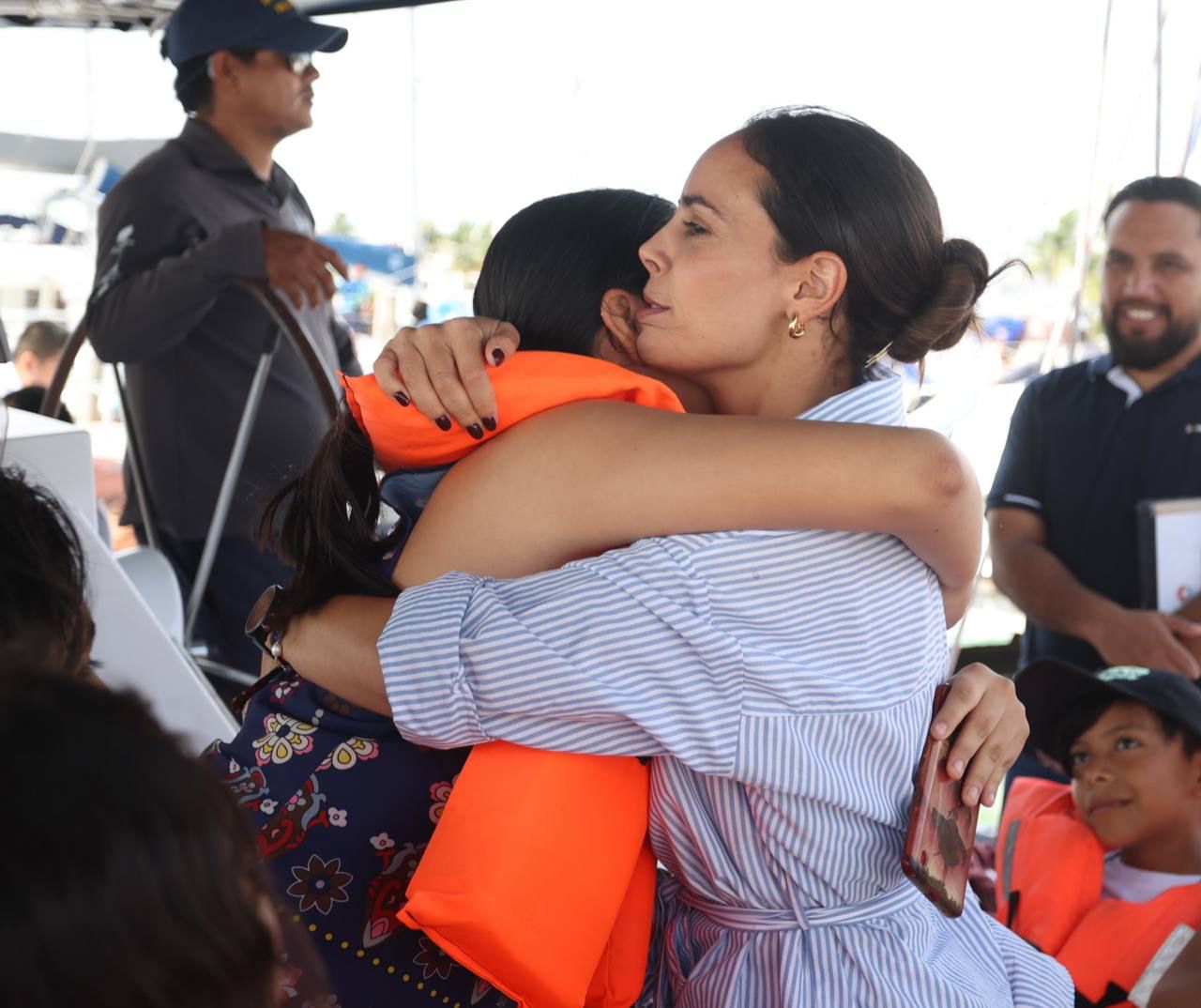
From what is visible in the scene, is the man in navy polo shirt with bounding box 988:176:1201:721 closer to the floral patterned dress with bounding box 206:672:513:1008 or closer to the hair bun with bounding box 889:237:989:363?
the hair bun with bounding box 889:237:989:363

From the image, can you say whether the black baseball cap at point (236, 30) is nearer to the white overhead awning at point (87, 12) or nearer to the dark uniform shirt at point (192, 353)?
the dark uniform shirt at point (192, 353)

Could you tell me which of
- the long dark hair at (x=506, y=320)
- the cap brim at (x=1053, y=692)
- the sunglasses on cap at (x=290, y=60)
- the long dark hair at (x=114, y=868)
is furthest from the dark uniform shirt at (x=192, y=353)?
the long dark hair at (x=114, y=868)

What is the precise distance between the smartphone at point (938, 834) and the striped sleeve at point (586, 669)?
6.8 inches

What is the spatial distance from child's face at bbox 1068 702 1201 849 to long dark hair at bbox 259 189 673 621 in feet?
5.37

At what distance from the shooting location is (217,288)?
257cm

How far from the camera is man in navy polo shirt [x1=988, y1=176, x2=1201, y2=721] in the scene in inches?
108

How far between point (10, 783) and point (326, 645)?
62cm

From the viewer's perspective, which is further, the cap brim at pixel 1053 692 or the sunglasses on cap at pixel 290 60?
the sunglasses on cap at pixel 290 60

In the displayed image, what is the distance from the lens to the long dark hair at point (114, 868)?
0.48 m

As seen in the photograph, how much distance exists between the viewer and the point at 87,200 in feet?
26.4

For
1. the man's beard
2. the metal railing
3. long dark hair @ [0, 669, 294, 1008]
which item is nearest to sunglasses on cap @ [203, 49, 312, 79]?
the metal railing

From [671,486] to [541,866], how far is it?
12.5 inches

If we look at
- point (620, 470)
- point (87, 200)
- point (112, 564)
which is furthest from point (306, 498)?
point (87, 200)

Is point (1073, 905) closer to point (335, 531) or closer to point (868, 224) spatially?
point (868, 224)
